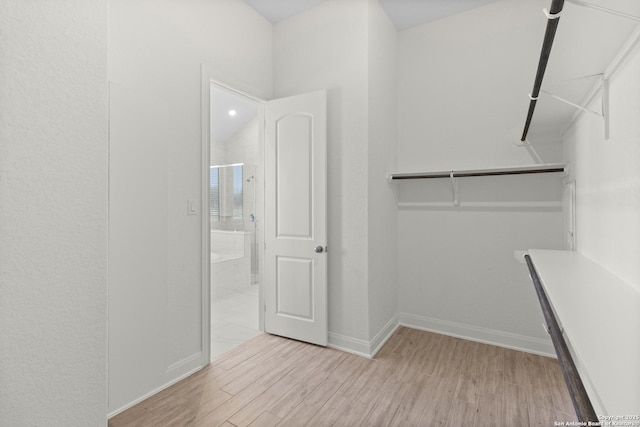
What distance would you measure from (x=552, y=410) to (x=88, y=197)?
107 inches

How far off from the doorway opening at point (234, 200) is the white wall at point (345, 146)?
175cm

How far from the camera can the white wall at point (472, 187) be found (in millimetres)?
2654

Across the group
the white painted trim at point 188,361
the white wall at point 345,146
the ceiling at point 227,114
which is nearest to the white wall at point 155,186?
the white painted trim at point 188,361

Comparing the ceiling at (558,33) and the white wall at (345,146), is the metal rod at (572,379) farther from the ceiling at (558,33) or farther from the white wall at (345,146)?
the white wall at (345,146)

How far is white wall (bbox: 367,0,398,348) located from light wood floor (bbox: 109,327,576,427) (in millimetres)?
441

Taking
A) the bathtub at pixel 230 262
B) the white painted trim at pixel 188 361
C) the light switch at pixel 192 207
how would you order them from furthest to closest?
the bathtub at pixel 230 262
the light switch at pixel 192 207
the white painted trim at pixel 188 361

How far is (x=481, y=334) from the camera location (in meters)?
2.84

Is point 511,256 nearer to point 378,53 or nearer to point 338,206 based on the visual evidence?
point 338,206

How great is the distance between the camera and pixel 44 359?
3.69 ft

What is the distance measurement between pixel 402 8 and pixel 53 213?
3109mm

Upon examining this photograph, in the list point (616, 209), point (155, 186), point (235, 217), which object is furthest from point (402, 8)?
point (235, 217)

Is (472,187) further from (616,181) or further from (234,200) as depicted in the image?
(234,200)

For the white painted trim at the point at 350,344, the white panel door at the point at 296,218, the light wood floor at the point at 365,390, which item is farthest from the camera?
the white panel door at the point at 296,218

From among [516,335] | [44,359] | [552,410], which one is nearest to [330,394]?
[552,410]
